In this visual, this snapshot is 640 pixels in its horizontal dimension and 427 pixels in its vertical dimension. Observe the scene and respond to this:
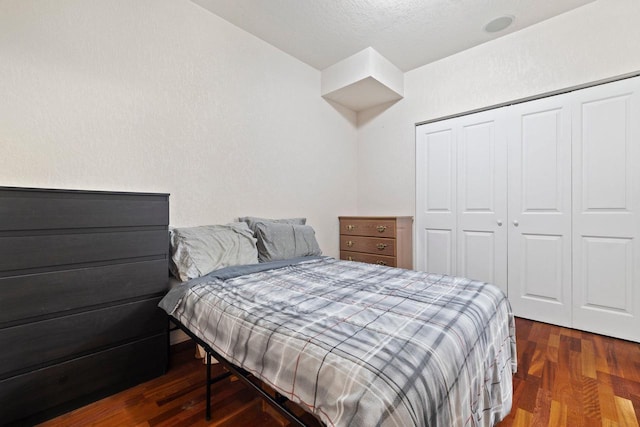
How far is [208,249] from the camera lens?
193cm

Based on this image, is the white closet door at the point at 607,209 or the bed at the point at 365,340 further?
the white closet door at the point at 607,209

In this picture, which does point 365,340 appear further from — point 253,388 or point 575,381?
point 575,381

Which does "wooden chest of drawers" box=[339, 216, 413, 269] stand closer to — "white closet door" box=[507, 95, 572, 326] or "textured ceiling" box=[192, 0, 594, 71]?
"white closet door" box=[507, 95, 572, 326]

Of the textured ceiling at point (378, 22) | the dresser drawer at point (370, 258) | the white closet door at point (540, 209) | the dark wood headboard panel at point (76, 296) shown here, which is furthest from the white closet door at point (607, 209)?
the dark wood headboard panel at point (76, 296)

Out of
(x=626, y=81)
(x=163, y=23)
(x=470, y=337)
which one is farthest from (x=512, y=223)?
(x=163, y=23)

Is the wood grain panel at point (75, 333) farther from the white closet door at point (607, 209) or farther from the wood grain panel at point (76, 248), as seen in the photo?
the white closet door at point (607, 209)

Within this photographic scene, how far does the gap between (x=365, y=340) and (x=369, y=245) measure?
2.27 metres

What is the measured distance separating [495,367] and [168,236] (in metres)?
1.96

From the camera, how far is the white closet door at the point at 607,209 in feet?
7.10

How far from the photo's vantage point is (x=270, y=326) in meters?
1.09

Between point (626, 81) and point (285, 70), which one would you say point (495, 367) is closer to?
point (626, 81)

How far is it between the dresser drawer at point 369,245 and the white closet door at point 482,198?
2.54 feet

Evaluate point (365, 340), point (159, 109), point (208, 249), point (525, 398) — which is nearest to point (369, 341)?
point (365, 340)

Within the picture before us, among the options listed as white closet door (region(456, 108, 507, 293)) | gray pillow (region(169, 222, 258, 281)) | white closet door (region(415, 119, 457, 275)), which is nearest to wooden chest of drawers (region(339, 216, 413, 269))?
white closet door (region(415, 119, 457, 275))
